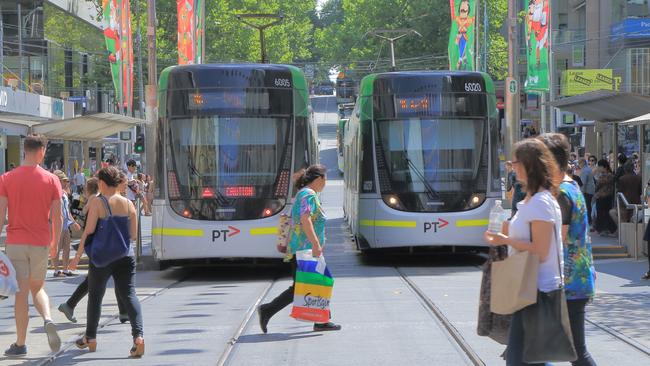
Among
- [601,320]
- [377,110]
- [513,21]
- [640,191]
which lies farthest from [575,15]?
[601,320]

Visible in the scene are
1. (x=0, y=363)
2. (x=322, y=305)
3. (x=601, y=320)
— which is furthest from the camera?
(x=601, y=320)

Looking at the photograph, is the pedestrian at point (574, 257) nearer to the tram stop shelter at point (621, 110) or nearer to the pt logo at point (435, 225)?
the pt logo at point (435, 225)

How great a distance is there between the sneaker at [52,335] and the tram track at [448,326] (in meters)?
3.18

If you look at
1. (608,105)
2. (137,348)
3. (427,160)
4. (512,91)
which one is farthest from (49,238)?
(512,91)

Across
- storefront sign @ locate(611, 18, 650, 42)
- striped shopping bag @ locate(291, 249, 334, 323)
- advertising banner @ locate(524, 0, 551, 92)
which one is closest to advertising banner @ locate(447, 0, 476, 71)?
advertising banner @ locate(524, 0, 551, 92)

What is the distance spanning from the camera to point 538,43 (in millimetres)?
36531

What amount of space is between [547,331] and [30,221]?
195 inches

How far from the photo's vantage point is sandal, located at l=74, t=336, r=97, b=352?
1020 centimetres

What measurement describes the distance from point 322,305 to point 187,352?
1506 millimetres

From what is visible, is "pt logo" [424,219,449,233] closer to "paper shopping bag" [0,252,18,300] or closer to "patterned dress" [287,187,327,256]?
"patterned dress" [287,187,327,256]

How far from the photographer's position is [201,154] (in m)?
17.8

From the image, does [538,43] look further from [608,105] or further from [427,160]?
[427,160]

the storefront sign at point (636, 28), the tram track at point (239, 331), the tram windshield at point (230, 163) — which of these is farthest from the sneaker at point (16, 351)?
the storefront sign at point (636, 28)

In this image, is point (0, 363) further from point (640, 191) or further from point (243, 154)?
point (640, 191)
